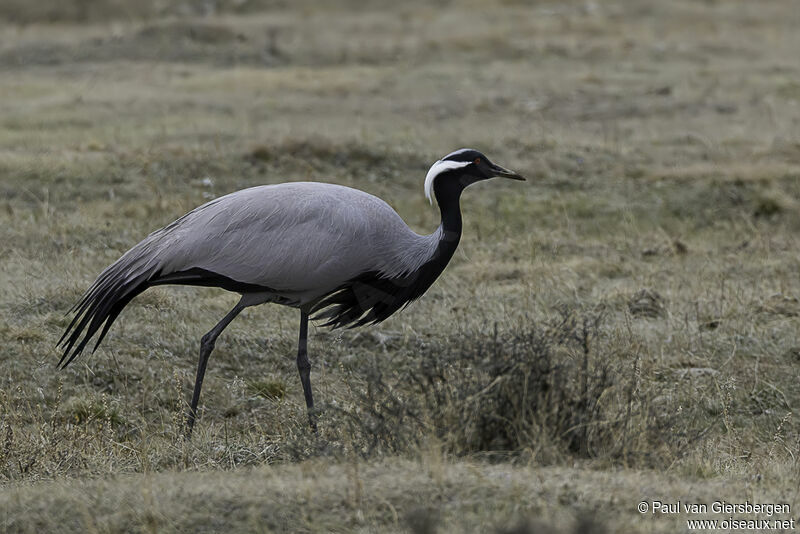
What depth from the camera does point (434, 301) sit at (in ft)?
27.6

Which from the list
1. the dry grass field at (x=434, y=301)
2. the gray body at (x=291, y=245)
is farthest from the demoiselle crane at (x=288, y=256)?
the dry grass field at (x=434, y=301)

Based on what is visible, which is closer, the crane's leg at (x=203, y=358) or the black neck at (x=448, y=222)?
the crane's leg at (x=203, y=358)

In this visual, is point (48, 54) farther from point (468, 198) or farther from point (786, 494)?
point (786, 494)

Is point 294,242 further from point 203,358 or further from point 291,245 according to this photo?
point 203,358

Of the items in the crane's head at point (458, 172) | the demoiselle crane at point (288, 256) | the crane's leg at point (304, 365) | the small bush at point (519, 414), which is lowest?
the crane's leg at point (304, 365)

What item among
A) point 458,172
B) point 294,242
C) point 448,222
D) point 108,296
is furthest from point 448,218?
point 108,296

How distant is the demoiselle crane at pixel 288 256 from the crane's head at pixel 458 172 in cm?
13

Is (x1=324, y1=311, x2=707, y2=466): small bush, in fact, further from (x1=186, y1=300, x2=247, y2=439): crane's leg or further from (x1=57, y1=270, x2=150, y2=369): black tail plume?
(x1=57, y1=270, x2=150, y2=369): black tail plume

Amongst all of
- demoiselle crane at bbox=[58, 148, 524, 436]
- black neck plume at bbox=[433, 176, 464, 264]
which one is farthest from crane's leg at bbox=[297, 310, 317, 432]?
black neck plume at bbox=[433, 176, 464, 264]

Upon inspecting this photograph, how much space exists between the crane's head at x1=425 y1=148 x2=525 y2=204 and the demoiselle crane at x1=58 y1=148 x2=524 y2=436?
131 mm

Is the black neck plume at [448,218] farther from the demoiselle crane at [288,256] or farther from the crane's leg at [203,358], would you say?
the crane's leg at [203,358]

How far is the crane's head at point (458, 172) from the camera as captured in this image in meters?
6.53

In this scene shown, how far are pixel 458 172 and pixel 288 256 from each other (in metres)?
1.16

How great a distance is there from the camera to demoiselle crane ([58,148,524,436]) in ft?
20.2
